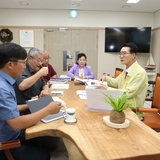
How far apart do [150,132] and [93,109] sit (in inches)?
20.3

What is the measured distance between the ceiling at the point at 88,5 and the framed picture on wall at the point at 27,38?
635 millimetres

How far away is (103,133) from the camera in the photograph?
1054mm

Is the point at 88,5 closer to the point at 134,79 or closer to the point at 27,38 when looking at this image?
the point at 27,38

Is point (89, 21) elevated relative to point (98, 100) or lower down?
elevated

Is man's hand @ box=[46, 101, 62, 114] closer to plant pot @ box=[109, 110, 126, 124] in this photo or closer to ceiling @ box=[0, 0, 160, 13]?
plant pot @ box=[109, 110, 126, 124]

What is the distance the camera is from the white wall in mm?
4707

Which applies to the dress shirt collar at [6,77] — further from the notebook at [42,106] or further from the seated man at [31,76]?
the seated man at [31,76]

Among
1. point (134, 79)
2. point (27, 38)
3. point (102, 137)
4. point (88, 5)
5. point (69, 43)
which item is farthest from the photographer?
point (69, 43)

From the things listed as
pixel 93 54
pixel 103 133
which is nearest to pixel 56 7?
pixel 93 54

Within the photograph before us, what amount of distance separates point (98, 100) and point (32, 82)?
2.22 feet

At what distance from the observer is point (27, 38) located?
4.83 meters

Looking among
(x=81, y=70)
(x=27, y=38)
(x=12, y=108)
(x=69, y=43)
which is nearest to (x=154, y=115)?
(x=12, y=108)

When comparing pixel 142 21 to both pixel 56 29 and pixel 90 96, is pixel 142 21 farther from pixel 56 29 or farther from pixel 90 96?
pixel 90 96

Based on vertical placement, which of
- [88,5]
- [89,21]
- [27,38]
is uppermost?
[88,5]
